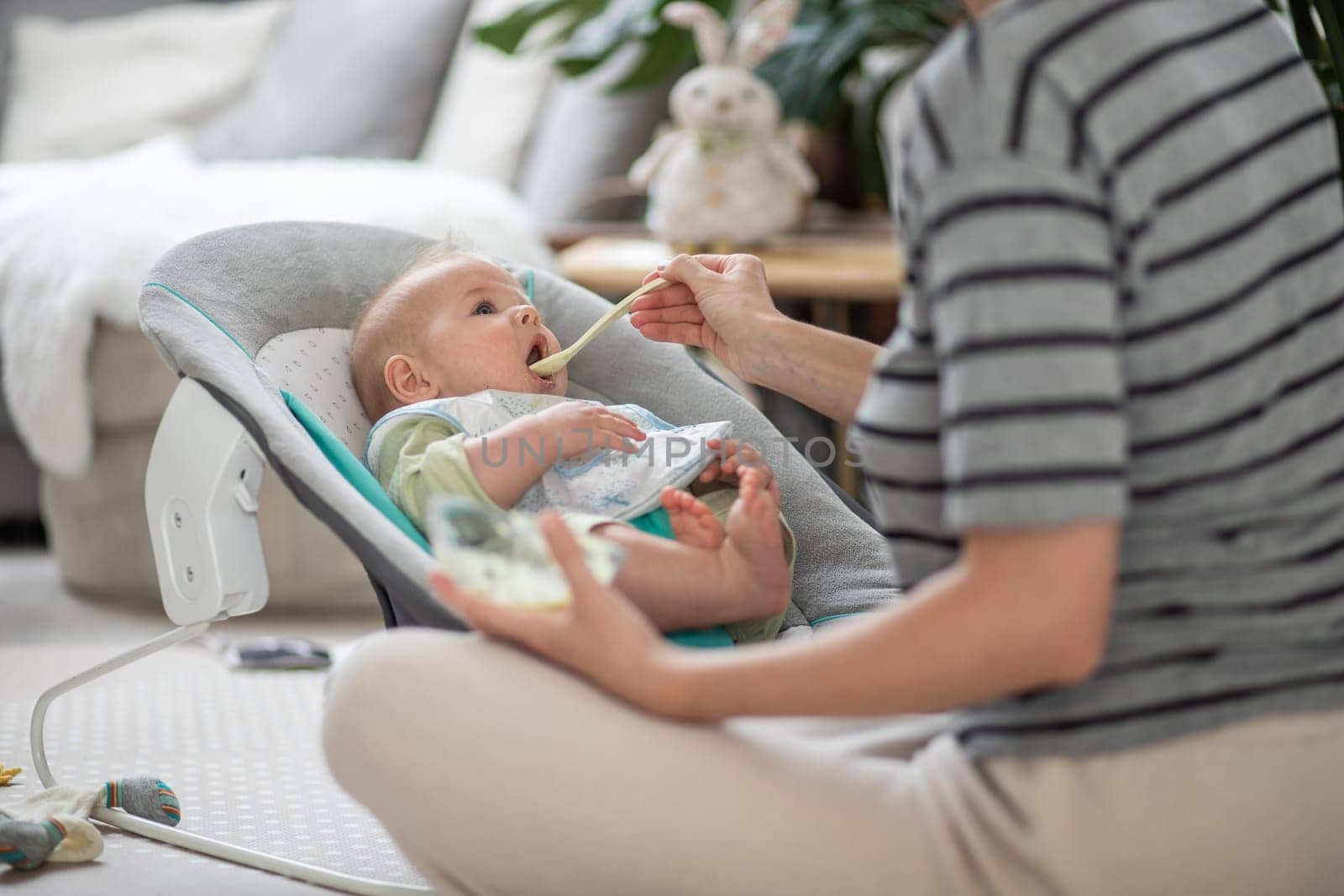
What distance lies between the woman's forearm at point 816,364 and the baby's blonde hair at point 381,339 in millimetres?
346

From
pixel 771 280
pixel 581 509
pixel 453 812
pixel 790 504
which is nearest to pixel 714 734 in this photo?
pixel 453 812

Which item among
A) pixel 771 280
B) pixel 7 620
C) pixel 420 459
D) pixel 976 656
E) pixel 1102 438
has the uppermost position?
pixel 1102 438

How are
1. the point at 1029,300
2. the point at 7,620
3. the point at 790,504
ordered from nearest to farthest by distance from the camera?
the point at 1029,300 < the point at 790,504 < the point at 7,620

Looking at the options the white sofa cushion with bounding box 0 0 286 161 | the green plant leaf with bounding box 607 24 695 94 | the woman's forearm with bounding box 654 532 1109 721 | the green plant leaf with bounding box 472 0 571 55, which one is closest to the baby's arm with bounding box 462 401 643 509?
the woman's forearm with bounding box 654 532 1109 721

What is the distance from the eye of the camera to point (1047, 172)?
65 cm

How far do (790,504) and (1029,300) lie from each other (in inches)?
26.2

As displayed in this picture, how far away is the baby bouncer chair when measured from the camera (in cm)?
102

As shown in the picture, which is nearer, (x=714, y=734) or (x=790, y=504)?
(x=714, y=734)

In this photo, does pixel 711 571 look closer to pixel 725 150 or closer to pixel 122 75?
pixel 725 150

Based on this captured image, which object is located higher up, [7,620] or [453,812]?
[453,812]

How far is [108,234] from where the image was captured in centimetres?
203

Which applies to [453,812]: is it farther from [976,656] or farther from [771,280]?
[771,280]

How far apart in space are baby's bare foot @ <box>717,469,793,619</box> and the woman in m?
0.25

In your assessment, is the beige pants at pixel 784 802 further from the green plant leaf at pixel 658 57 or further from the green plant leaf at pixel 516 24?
the green plant leaf at pixel 658 57
